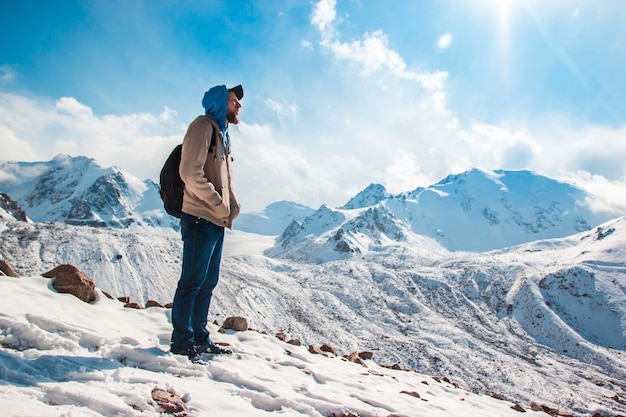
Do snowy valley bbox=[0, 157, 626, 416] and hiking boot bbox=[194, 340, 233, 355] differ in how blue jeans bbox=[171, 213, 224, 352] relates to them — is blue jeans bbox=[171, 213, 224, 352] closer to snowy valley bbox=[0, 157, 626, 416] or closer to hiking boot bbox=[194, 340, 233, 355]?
hiking boot bbox=[194, 340, 233, 355]

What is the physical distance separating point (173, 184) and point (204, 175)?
478 millimetres

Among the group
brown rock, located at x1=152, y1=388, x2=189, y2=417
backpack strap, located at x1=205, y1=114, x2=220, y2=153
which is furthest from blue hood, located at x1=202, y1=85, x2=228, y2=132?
brown rock, located at x1=152, y1=388, x2=189, y2=417

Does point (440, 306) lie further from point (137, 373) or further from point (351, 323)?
point (137, 373)

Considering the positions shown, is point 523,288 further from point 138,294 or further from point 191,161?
point 191,161

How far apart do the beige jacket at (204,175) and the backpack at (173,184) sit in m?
0.15

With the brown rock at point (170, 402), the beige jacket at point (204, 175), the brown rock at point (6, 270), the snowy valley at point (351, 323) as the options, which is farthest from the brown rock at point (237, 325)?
the brown rock at point (170, 402)

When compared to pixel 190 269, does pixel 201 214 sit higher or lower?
higher

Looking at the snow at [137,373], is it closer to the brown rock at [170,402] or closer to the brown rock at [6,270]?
the brown rock at [170,402]

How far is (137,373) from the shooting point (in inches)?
142

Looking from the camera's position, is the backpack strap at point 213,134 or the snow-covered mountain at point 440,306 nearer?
the backpack strap at point 213,134

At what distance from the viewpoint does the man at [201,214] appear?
4.66 metres

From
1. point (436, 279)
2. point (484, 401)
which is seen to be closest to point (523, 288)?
point (436, 279)

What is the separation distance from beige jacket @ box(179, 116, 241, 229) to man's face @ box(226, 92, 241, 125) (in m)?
0.72

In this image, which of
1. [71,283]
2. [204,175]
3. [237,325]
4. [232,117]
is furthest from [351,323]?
[204,175]
